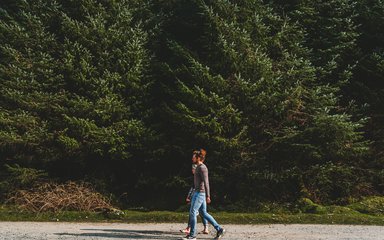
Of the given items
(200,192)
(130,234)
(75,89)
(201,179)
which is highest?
(75,89)

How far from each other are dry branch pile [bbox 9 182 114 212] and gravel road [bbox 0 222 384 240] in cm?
178

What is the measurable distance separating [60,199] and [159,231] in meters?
4.52

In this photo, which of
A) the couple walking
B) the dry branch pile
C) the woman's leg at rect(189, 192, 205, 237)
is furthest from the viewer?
the dry branch pile

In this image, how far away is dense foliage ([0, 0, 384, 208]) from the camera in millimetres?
16094

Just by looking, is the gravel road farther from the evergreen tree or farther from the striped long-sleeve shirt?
the evergreen tree

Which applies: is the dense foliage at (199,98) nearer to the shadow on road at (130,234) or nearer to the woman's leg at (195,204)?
the shadow on road at (130,234)

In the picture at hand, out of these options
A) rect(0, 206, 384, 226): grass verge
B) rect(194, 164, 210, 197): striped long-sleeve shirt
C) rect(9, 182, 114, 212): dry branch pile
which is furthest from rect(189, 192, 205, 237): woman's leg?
rect(9, 182, 114, 212): dry branch pile

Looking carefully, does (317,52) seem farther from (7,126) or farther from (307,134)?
(7,126)

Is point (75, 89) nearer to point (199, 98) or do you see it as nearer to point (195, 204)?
point (199, 98)

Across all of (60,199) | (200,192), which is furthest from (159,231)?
(60,199)

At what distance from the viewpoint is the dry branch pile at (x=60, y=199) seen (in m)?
14.9

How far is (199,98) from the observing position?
52.2 feet

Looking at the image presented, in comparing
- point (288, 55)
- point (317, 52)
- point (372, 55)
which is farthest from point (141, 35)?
point (372, 55)

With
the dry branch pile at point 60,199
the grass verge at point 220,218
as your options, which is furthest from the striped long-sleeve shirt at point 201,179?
the dry branch pile at point 60,199
